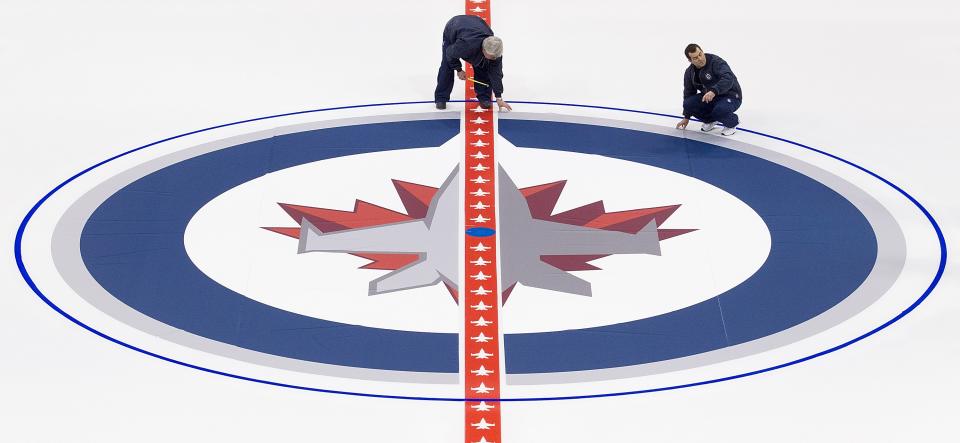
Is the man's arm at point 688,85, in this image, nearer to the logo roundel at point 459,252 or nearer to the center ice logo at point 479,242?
the logo roundel at point 459,252

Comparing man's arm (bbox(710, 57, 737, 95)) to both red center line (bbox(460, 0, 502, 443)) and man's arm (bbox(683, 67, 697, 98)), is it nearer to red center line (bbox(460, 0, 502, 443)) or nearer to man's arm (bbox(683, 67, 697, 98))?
man's arm (bbox(683, 67, 697, 98))

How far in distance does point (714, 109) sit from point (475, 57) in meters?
1.82

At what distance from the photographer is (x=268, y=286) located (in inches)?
368

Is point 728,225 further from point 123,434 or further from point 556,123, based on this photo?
point 123,434

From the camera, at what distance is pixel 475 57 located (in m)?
11.5

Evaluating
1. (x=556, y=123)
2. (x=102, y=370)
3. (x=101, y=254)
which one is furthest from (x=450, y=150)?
(x=102, y=370)

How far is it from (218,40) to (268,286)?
14.8 ft

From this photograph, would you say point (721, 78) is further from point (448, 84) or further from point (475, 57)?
point (448, 84)

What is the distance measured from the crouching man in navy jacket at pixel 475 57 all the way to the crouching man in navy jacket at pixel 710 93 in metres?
1.39

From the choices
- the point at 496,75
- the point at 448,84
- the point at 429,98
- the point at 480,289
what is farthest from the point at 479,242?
the point at 429,98

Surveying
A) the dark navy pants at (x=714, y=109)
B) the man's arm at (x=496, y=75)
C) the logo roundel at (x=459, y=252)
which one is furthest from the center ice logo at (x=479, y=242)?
the dark navy pants at (x=714, y=109)

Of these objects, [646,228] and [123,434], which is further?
[646,228]

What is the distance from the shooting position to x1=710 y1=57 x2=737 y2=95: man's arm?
11.3 m

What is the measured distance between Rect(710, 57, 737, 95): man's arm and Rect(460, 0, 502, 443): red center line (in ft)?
5.60
